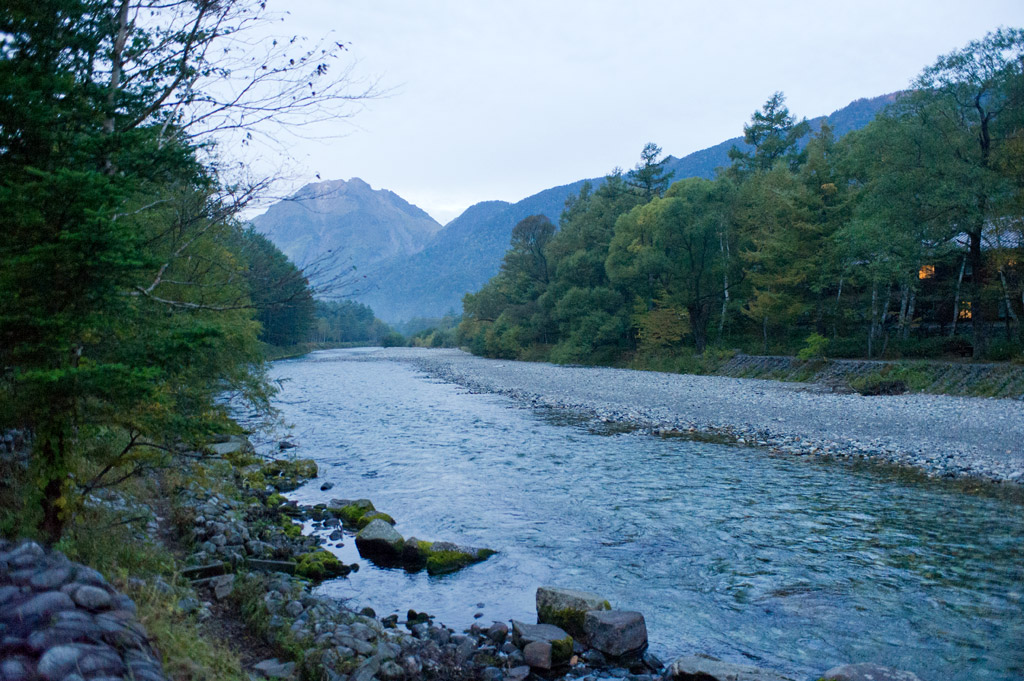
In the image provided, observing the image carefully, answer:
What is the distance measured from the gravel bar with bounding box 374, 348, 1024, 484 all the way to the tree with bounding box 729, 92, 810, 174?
3716cm

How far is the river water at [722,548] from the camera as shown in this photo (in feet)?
21.4

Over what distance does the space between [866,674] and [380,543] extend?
6.49 m

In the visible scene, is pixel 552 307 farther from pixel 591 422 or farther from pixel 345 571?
pixel 345 571

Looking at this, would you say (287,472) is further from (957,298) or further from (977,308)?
(957,298)

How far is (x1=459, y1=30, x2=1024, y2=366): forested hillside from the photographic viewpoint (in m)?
26.0

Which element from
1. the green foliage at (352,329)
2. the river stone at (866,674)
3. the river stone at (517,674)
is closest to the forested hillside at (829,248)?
the river stone at (866,674)

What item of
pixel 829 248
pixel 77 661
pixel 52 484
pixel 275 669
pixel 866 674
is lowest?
pixel 275 669

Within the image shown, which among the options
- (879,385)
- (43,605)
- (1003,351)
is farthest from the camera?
(879,385)

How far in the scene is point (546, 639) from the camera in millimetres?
6250

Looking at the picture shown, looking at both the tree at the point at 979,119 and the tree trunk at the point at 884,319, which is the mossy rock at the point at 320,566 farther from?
the tree trunk at the point at 884,319

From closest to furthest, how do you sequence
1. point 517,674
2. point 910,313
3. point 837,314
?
point 517,674 < point 910,313 < point 837,314

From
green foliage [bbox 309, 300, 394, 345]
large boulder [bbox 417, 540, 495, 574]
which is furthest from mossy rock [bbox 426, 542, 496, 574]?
green foliage [bbox 309, 300, 394, 345]

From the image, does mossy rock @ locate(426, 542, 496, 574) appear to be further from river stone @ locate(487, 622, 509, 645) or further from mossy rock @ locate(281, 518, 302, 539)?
mossy rock @ locate(281, 518, 302, 539)

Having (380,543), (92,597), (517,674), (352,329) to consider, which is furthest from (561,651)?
(352,329)
